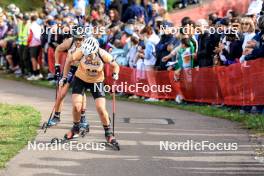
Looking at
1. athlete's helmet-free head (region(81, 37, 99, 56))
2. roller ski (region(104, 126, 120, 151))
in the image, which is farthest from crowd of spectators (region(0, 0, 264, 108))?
roller ski (region(104, 126, 120, 151))

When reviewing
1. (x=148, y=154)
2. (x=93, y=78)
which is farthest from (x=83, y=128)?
(x=148, y=154)

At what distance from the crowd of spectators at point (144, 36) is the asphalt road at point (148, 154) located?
1.97 meters

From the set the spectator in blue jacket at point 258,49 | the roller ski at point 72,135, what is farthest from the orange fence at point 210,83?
the roller ski at point 72,135

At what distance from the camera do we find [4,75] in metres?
25.9

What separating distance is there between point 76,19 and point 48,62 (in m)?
1.87

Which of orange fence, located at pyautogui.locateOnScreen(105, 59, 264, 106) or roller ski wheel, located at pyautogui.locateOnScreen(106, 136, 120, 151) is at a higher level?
orange fence, located at pyautogui.locateOnScreen(105, 59, 264, 106)

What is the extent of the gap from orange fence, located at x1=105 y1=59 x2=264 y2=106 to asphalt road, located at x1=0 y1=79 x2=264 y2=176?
0.96 m

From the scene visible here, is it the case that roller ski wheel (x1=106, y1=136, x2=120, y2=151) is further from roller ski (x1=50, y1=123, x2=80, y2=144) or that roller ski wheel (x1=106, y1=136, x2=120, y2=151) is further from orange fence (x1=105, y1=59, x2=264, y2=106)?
orange fence (x1=105, y1=59, x2=264, y2=106)

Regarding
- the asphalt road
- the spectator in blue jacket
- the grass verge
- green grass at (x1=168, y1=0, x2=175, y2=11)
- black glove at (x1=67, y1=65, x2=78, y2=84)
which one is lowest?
the asphalt road

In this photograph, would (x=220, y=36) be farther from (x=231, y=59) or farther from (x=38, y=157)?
(x=38, y=157)

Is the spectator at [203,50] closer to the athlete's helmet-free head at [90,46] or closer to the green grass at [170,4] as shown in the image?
the athlete's helmet-free head at [90,46]

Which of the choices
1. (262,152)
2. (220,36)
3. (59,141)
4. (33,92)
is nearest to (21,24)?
(33,92)

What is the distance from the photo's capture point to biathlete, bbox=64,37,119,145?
11734 millimetres

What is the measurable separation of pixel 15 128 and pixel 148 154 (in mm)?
3477
